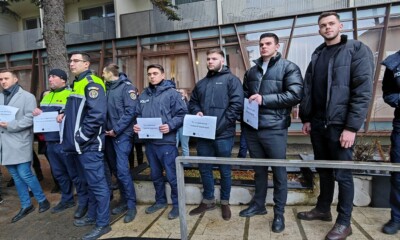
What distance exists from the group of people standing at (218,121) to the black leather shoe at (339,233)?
0.01m

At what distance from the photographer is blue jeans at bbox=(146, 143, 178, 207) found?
3.36 m

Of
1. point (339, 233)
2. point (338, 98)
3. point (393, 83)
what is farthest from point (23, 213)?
point (393, 83)

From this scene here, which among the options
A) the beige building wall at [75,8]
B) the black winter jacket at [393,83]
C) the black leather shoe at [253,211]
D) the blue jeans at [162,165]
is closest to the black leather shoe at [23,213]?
the blue jeans at [162,165]

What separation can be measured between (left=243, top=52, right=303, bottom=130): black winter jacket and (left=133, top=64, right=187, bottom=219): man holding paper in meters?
1.07

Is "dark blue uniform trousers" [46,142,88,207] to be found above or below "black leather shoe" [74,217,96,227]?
above

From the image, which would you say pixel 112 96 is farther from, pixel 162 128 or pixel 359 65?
pixel 359 65

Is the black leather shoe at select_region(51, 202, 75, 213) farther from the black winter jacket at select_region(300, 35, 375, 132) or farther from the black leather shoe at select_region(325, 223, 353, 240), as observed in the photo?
the black winter jacket at select_region(300, 35, 375, 132)

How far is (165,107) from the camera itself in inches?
Answer: 133

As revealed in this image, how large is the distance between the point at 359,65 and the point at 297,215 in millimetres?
1785

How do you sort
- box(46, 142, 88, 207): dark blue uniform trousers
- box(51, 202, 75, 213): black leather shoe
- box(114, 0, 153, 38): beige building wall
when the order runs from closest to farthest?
box(46, 142, 88, 207): dark blue uniform trousers
box(51, 202, 75, 213): black leather shoe
box(114, 0, 153, 38): beige building wall

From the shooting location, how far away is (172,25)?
11.6 metres

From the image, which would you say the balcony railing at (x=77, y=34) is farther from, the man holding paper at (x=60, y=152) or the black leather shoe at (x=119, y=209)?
the black leather shoe at (x=119, y=209)

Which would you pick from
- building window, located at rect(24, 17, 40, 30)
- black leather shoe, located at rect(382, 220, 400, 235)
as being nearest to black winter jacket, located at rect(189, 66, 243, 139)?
black leather shoe, located at rect(382, 220, 400, 235)

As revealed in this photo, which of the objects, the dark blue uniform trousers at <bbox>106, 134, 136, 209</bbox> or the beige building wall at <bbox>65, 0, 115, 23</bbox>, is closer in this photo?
the dark blue uniform trousers at <bbox>106, 134, 136, 209</bbox>
